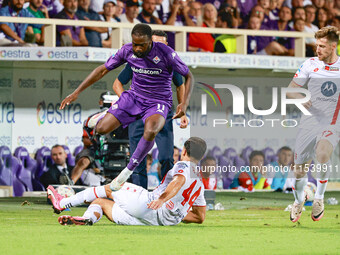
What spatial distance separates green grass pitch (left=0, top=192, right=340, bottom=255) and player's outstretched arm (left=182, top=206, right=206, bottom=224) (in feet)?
0.38

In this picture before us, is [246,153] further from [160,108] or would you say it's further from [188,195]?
[188,195]

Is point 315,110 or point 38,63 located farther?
point 38,63

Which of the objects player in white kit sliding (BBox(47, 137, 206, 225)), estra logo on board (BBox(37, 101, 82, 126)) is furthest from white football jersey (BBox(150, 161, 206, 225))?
estra logo on board (BBox(37, 101, 82, 126))

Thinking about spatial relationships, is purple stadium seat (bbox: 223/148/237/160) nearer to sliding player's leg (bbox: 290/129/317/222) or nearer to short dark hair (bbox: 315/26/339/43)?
sliding player's leg (bbox: 290/129/317/222)

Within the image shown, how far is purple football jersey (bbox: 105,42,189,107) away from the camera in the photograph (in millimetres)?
10648

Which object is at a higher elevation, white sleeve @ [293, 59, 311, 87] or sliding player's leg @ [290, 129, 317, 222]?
white sleeve @ [293, 59, 311, 87]

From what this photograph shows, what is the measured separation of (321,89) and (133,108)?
238cm

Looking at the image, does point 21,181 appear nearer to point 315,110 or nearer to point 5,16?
point 5,16

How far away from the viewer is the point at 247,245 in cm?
853

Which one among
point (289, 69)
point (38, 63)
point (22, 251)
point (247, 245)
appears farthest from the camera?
point (289, 69)

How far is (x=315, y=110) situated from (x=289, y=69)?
7.57m

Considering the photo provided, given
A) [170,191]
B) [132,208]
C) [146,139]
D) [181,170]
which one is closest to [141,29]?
[146,139]

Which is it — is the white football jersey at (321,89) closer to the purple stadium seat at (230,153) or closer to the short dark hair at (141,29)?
the short dark hair at (141,29)

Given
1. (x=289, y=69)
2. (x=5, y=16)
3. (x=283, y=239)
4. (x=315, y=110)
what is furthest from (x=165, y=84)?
(x=289, y=69)
